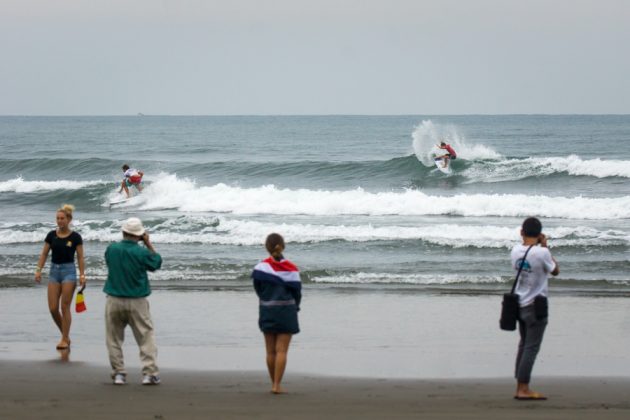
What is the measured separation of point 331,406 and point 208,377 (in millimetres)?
1524

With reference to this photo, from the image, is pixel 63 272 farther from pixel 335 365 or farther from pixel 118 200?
pixel 118 200

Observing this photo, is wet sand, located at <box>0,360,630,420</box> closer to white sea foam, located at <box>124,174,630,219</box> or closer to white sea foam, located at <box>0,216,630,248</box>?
white sea foam, located at <box>0,216,630,248</box>

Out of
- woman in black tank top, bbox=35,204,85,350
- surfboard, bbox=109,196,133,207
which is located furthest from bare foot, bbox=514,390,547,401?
surfboard, bbox=109,196,133,207

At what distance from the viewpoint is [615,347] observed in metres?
9.00

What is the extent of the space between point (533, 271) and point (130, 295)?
124 inches

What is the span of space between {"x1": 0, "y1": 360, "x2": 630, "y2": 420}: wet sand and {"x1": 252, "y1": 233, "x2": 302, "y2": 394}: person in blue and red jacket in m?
0.42

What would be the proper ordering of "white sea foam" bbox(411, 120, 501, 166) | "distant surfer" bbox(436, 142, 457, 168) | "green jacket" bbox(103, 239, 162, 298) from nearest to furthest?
"green jacket" bbox(103, 239, 162, 298) < "distant surfer" bbox(436, 142, 457, 168) < "white sea foam" bbox(411, 120, 501, 166)

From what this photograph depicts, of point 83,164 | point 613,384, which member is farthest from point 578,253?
point 83,164

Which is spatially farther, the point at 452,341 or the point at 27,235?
the point at 27,235

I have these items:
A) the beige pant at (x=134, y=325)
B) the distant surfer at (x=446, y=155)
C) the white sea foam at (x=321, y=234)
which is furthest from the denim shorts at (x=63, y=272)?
the distant surfer at (x=446, y=155)

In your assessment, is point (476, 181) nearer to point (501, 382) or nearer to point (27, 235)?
point (27, 235)

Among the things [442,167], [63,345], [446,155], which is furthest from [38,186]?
[63,345]

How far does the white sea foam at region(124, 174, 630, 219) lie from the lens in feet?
76.9

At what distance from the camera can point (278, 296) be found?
6.79 meters
